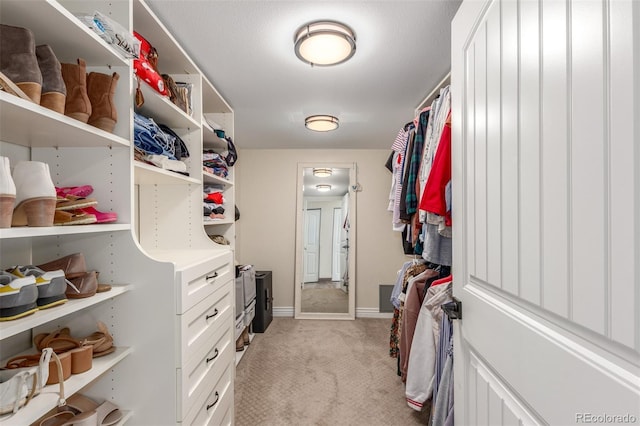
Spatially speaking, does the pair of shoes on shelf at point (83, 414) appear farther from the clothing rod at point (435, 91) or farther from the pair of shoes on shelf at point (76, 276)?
the clothing rod at point (435, 91)

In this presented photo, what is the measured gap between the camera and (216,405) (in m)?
1.47

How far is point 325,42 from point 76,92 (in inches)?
41.4

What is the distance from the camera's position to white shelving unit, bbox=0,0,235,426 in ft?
2.65

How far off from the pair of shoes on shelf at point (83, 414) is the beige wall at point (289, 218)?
2.94 meters

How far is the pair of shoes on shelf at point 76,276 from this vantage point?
0.90 metres

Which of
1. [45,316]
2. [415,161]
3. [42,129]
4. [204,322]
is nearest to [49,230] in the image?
[45,316]

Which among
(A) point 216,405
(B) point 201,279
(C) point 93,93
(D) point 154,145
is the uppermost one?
(C) point 93,93

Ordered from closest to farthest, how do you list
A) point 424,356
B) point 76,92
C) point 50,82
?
point 50,82 → point 76,92 → point 424,356

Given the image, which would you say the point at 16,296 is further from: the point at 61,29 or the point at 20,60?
the point at 61,29

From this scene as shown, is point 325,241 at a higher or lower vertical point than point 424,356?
higher

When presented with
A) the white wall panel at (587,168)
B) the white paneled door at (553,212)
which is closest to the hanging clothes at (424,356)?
the white paneled door at (553,212)

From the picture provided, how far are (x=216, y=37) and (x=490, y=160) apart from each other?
1420 millimetres

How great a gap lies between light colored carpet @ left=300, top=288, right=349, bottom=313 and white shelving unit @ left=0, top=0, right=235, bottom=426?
2594 millimetres

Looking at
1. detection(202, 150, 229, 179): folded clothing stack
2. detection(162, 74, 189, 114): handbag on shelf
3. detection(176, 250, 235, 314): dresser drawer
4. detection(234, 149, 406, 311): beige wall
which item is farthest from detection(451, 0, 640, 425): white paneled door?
detection(234, 149, 406, 311): beige wall
